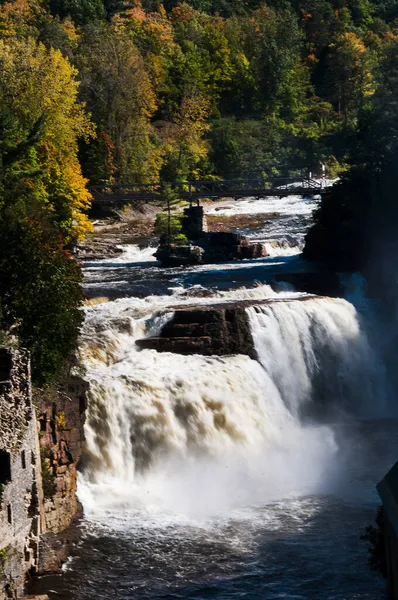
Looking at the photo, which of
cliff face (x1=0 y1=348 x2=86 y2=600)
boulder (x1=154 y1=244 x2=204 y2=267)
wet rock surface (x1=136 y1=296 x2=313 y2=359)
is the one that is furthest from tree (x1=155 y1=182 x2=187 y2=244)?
cliff face (x1=0 y1=348 x2=86 y2=600)

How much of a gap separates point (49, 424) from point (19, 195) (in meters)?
12.3

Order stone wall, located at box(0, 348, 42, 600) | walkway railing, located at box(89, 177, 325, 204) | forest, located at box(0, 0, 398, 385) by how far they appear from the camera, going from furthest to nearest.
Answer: walkway railing, located at box(89, 177, 325, 204), forest, located at box(0, 0, 398, 385), stone wall, located at box(0, 348, 42, 600)

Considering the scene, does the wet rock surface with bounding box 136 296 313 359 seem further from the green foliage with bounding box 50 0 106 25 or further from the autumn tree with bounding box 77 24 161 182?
the green foliage with bounding box 50 0 106 25

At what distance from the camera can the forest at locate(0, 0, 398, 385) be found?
33812 millimetres

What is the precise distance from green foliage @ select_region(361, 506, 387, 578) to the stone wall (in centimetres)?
804

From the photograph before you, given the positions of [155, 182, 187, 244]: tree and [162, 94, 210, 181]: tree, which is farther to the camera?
[162, 94, 210, 181]: tree

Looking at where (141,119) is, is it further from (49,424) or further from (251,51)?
(49,424)

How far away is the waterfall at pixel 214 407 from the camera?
112ft

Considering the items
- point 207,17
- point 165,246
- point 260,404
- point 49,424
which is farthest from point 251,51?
point 49,424

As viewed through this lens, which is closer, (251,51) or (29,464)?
(29,464)

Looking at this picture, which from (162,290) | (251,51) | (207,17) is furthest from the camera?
(207,17)

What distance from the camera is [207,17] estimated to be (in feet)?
362

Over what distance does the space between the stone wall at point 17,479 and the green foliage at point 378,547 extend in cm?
804

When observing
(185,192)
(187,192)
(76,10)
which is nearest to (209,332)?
(187,192)
